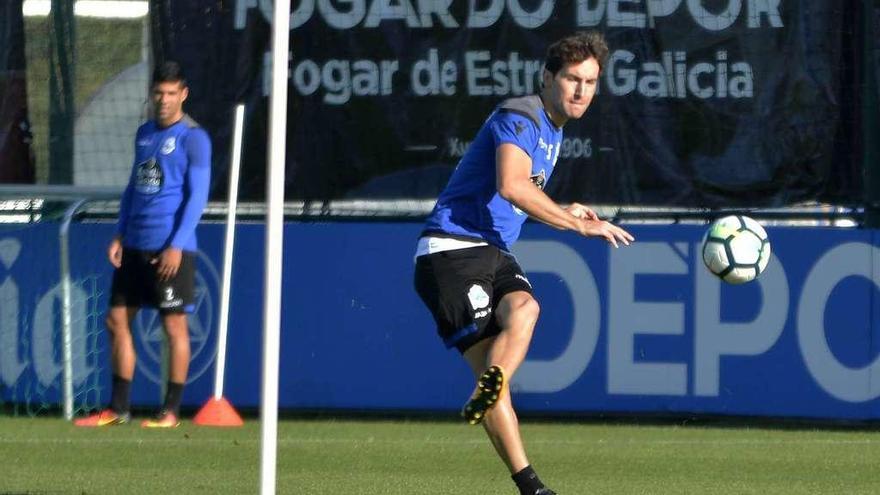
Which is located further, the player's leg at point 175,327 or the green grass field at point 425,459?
the player's leg at point 175,327

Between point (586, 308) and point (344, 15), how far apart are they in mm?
2540

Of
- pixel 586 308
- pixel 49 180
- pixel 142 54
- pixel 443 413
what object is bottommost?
pixel 443 413

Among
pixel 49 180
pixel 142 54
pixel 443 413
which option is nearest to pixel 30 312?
pixel 49 180

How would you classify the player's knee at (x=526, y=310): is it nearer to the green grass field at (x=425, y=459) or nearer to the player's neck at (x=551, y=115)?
the player's neck at (x=551, y=115)

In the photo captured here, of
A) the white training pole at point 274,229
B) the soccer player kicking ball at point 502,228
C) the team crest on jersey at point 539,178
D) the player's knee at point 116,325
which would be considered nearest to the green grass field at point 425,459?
the player's knee at point 116,325

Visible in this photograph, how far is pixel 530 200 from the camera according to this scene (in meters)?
6.80

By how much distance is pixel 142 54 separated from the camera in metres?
11.8

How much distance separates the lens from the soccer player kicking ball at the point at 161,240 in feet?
34.7

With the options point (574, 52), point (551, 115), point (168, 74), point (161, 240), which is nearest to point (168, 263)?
point (161, 240)

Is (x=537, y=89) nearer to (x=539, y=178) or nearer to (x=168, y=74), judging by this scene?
(x=168, y=74)

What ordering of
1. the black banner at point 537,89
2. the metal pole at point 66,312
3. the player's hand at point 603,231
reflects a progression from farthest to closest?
the metal pole at point 66,312
the black banner at point 537,89
the player's hand at point 603,231

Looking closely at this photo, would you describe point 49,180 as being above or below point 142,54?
below

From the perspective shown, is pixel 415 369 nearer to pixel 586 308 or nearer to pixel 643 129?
pixel 586 308

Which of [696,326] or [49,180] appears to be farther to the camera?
[49,180]
